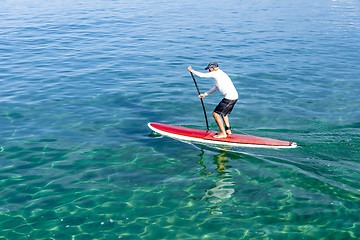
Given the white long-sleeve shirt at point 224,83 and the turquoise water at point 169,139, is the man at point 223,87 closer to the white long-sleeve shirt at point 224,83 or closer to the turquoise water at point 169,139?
the white long-sleeve shirt at point 224,83

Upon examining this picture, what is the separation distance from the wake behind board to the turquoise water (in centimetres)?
22

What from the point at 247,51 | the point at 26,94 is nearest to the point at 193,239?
the point at 26,94

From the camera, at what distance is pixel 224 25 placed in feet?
106

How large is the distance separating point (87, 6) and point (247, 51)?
24.8 metres

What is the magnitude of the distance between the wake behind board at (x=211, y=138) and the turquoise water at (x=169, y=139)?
222 millimetres

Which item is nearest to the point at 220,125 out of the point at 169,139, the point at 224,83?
the point at 224,83

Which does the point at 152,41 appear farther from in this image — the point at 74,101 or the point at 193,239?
the point at 193,239

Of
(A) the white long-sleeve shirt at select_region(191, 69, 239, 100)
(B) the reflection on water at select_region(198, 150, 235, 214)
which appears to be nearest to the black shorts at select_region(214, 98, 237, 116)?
(A) the white long-sleeve shirt at select_region(191, 69, 239, 100)

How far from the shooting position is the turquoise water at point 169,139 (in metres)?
8.57

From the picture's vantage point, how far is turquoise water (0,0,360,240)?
8570 mm

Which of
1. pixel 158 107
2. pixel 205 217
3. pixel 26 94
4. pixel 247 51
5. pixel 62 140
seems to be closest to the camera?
pixel 205 217

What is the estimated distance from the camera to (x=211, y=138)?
39.5 ft

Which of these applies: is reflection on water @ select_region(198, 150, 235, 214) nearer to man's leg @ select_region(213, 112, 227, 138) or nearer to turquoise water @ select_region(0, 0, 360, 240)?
turquoise water @ select_region(0, 0, 360, 240)

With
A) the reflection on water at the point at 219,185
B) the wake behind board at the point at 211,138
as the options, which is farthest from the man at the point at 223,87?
the reflection on water at the point at 219,185
